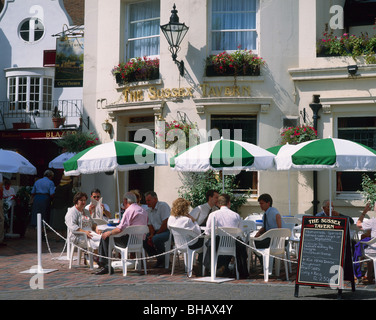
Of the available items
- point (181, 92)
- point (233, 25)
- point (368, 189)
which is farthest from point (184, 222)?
point (233, 25)

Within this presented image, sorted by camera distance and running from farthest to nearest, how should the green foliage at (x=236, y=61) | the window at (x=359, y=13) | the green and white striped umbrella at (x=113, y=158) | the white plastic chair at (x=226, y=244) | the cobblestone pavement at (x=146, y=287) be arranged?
1. the window at (x=359, y=13)
2. the green foliage at (x=236, y=61)
3. the green and white striped umbrella at (x=113, y=158)
4. the white plastic chair at (x=226, y=244)
5. the cobblestone pavement at (x=146, y=287)

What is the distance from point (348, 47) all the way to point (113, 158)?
7.15 metres

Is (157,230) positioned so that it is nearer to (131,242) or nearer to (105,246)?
(131,242)

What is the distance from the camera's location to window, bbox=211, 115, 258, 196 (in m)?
15.0

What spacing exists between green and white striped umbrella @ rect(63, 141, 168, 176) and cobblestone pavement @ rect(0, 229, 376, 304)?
195 centimetres

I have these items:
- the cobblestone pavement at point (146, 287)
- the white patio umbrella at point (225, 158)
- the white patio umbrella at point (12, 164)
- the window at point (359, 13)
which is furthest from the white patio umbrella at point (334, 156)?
the white patio umbrella at point (12, 164)

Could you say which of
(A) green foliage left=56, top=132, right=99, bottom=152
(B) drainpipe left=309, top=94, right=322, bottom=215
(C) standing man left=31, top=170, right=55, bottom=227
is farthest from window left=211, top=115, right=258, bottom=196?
(C) standing man left=31, top=170, right=55, bottom=227

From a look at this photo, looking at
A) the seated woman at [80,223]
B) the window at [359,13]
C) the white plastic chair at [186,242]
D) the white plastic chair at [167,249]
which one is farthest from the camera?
the window at [359,13]

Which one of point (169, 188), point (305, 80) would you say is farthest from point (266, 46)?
point (169, 188)

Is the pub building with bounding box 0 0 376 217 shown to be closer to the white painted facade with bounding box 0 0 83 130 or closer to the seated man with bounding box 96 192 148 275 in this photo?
the seated man with bounding box 96 192 148 275

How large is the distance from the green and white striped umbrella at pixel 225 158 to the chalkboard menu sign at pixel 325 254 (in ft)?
8.09

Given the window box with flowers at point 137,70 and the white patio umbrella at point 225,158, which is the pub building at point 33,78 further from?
the white patio umbrella at point 225,158

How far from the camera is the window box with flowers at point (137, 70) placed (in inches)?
611

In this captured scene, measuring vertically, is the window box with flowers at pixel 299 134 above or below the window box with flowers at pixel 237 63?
below
